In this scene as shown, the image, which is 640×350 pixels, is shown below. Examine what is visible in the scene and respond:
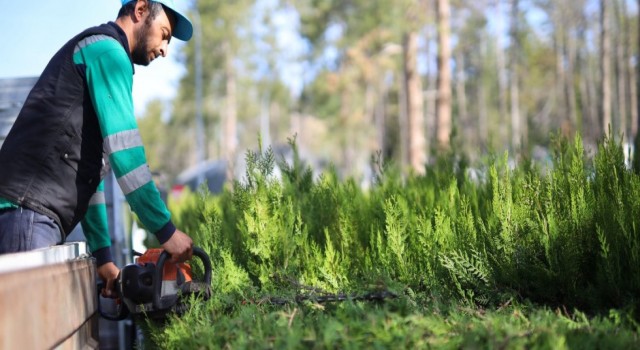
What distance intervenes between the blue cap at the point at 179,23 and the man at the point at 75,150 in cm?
26

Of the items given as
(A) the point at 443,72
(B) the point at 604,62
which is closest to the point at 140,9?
(A) the point at 443,72

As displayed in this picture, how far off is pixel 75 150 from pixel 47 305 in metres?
1.05

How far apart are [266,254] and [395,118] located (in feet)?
235

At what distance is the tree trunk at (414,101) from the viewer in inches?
807

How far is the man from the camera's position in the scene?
314cm

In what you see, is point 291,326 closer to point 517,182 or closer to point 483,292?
point 483,292

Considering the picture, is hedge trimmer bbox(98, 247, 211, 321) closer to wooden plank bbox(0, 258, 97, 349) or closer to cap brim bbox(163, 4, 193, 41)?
wooden plank bbox(0, 258, 97, 349)

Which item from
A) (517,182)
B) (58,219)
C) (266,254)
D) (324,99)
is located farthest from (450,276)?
(324,99)

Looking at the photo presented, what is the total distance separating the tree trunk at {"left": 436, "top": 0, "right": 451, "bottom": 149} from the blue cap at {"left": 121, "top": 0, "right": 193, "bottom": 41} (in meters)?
14.8

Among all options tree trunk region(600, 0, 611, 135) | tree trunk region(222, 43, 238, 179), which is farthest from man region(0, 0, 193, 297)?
tree trunk region(222, 43, 238, 179)

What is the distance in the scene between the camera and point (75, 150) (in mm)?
3344

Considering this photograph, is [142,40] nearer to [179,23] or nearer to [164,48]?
[164,48]

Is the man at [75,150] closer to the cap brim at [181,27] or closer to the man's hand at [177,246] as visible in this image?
the man's hand at [177,246]

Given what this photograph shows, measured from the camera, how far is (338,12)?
39.2 meters
